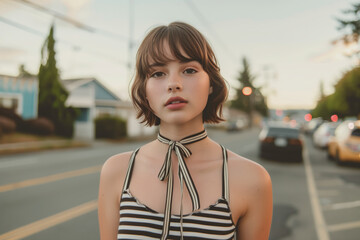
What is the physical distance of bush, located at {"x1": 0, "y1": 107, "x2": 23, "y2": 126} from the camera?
74.5 ft

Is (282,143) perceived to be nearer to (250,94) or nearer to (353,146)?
(353,146)

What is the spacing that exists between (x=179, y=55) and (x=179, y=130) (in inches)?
14.0

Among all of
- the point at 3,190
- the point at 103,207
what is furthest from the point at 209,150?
the point at 3,190

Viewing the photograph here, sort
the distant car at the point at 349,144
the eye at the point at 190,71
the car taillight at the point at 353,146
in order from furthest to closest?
the distant car at the point at 349,144 < the car taillight at the point at 353,146 < the eye at the point at 190,71

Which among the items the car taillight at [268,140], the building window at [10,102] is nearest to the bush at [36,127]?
the building window at [10,102]

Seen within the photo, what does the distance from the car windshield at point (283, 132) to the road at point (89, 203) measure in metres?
2.73

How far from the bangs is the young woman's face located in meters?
0.02

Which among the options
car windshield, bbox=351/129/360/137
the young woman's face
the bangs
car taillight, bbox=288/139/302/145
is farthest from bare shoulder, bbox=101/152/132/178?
car taillight, bbox=288/139/302/145

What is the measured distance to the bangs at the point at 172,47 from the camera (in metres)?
1.40

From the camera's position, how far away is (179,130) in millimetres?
1464

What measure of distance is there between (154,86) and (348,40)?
1170cm

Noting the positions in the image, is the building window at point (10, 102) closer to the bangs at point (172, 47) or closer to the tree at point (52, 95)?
the tree at point (52, 95)

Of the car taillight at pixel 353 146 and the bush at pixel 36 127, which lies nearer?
the car taillight at pixel 353 146

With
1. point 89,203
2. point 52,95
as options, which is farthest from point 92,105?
point 89,203
